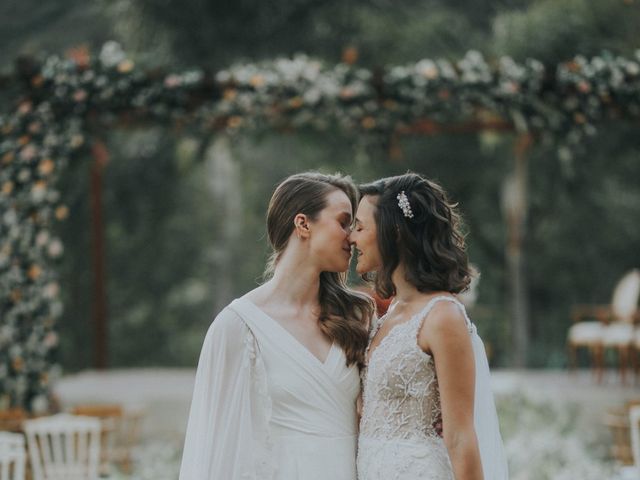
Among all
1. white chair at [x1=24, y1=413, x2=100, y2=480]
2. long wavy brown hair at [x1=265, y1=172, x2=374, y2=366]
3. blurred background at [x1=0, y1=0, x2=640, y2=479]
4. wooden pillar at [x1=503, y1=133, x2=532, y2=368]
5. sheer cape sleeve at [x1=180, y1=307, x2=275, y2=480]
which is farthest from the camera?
wooden pillar at [x1=503, y1=133, x2=532, y2=368]

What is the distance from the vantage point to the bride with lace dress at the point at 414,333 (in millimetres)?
2900

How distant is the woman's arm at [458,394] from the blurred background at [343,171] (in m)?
4.18

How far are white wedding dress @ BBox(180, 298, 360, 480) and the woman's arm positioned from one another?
0.42 m

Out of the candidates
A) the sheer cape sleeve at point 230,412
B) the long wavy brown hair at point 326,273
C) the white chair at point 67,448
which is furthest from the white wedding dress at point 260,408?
the white chair at point 67,448

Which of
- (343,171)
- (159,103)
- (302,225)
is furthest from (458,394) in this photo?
(343,171)

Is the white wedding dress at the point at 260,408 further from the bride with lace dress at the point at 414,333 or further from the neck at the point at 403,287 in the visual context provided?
the neck at the point at 403,287

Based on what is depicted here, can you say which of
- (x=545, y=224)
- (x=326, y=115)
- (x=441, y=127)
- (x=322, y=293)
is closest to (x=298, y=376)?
(x=322, y=293)

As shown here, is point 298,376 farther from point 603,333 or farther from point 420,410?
point 603,333

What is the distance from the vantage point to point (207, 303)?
21531 mm

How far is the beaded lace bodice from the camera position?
2.90 meters

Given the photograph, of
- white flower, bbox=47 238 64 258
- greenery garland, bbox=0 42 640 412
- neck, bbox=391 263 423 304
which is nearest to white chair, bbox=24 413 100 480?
greenery garland, bbox=0 42 640 412

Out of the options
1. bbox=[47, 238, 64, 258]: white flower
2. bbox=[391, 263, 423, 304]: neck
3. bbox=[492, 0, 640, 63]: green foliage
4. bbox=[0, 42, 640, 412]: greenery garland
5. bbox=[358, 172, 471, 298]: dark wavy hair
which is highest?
bbox=[492, 0, 640, 63]: green foliage

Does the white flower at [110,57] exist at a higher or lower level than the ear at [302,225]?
higher

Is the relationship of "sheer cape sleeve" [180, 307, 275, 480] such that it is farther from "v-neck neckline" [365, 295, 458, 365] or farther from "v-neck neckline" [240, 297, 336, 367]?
"v-neck neckline" [365, 295, 458, 365]
